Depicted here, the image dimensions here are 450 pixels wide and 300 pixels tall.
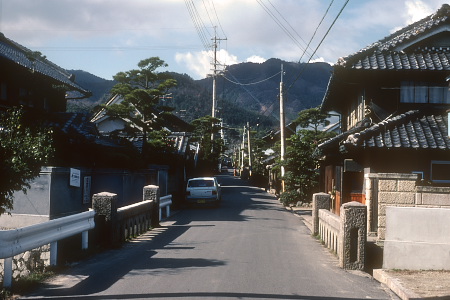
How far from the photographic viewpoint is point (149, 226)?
16.1 m

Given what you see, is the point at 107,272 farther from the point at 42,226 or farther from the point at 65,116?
the point at 65,116

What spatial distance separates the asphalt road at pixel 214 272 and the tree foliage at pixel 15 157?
167 centimetres

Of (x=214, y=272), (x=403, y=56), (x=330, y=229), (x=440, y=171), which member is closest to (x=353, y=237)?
(x=330, y=229)

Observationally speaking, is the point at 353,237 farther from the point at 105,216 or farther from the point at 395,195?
the point at 105,216

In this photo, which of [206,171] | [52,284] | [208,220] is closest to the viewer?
[52,284]

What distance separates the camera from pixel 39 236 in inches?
319

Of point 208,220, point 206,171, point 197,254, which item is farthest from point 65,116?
point 206,171

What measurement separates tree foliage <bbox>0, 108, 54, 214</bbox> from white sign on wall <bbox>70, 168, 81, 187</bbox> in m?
5.38

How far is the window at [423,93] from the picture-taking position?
16.4 m

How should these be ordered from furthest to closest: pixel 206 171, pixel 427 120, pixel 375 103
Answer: pixel 206 171 → pixel 375 103 → pixel 427 120

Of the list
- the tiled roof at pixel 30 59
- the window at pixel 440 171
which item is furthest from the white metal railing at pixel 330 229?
the tiled roof at pixel 30 59

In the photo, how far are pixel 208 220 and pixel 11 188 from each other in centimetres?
1236

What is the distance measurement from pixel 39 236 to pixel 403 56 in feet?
45.4

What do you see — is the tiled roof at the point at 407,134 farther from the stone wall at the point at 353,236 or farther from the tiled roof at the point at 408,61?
the stone wall at the point at 353,236
